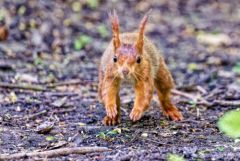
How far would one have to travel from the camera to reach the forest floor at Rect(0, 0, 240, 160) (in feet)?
17.0

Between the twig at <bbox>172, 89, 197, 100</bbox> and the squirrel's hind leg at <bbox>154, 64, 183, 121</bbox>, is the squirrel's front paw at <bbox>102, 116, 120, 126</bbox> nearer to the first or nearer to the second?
the squirrel's hind leg at <bbox>154, 64, 183, 121</bbox>

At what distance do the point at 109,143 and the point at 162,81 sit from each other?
1366 mm

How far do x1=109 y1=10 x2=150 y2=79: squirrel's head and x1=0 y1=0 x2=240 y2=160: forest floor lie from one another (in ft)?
1.66

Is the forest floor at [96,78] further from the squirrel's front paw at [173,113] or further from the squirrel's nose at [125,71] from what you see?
the squirrel's nose at [125,71]

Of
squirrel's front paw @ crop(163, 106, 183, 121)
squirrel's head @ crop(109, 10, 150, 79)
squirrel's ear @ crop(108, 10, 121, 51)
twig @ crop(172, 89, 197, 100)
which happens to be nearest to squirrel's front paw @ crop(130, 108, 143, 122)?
squirrel's head @ crop(109, 10, 150, 79)

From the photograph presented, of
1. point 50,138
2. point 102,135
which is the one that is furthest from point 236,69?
point 50,138

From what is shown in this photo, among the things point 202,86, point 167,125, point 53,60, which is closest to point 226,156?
point 167,125

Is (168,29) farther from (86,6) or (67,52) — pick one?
(67,52)

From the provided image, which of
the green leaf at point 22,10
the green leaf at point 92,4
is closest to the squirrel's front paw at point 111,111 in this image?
the green leaf at point 22,10

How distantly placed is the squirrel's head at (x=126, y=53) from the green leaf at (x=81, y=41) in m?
3.92

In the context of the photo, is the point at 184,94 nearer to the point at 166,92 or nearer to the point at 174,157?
the point at 166,92

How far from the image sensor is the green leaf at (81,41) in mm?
9600

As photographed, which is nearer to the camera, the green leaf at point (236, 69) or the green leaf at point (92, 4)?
the green leaf at point (236, 69)

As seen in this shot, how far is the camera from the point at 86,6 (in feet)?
39.1
